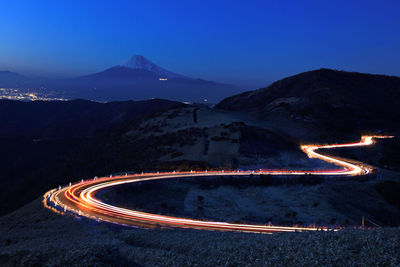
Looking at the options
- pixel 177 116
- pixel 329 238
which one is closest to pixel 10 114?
pixel 177 116

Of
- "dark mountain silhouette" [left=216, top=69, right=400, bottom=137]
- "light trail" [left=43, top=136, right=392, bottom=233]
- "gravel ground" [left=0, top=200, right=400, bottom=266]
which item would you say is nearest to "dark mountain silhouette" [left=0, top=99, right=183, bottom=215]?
"light trail" [left=43, top=136, right=392, bottom=233]

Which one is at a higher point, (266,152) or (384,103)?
(384,103)

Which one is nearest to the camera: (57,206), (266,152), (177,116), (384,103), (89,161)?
(57,206)

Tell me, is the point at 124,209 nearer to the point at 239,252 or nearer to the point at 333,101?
the point at 239,252

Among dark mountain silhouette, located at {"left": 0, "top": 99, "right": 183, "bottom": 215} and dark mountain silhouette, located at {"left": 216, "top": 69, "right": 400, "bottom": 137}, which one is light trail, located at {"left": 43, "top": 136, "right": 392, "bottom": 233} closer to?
dark mountain silhouette, located at {"left": 0, "top": 99, "right": 183, "bottom": 215}

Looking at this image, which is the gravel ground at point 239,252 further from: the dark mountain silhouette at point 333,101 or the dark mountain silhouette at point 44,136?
the dark mountain silhouette at point 333,101

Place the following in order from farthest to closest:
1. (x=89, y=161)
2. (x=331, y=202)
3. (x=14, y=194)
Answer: (x=89, y=161), (x=14, y=194), (x=331, y=202)

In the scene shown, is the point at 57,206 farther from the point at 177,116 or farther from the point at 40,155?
the point at 40,155

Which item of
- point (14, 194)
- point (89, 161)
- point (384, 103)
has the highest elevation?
point (384, 103)

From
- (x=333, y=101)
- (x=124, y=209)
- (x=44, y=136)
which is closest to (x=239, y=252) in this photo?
(x=124, y=209)
